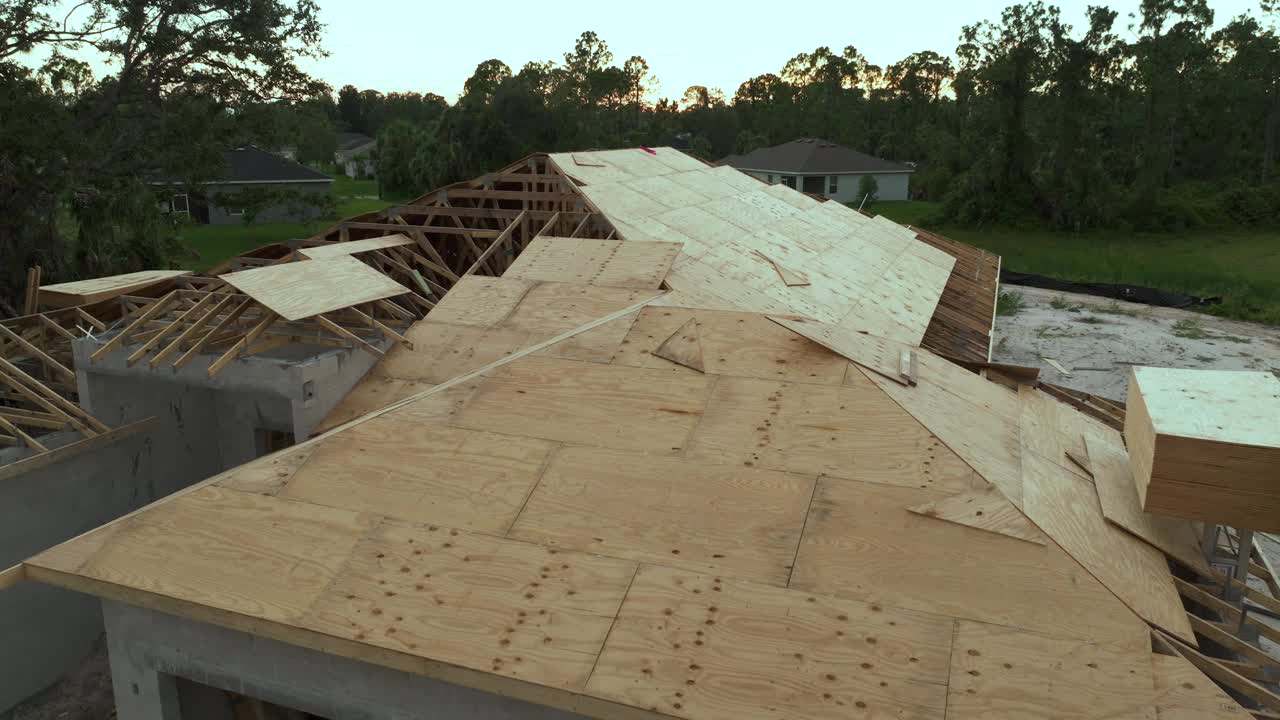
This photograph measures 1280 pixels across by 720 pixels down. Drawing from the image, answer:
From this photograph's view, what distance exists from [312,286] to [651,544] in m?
6.83

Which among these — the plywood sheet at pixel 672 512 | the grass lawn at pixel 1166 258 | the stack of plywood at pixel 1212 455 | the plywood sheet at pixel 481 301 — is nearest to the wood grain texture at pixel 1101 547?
the stack of plywood at pixel 1212 455

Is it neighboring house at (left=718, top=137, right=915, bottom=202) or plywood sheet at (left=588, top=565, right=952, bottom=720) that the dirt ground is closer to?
plywood sheet at (left=588, top=565, right=952, bottom=720)

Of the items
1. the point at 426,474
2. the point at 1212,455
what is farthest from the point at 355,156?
the point at 1212,455

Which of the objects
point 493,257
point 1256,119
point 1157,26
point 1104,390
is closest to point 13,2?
point 493,257

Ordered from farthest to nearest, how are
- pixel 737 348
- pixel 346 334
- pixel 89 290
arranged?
pixel 89 290 → pixel 346 334 → pixel 737 348

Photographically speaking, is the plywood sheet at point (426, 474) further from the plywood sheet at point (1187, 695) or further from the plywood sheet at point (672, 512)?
the plywood sheet at point (1187, 695)

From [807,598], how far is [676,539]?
1.17m

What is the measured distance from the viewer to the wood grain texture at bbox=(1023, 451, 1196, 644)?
6445 mm

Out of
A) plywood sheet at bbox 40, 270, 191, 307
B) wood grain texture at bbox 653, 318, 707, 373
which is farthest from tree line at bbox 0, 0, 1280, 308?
wood grain texture at bbox 653, 318, 707, 373

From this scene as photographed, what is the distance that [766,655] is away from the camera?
19.6 ft

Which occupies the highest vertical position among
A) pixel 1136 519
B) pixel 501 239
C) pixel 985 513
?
pixel 501 239

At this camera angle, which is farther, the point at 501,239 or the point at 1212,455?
the point at 501,239

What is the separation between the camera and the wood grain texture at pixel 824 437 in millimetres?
7566

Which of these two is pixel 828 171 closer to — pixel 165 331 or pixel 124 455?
pixel 124 455
